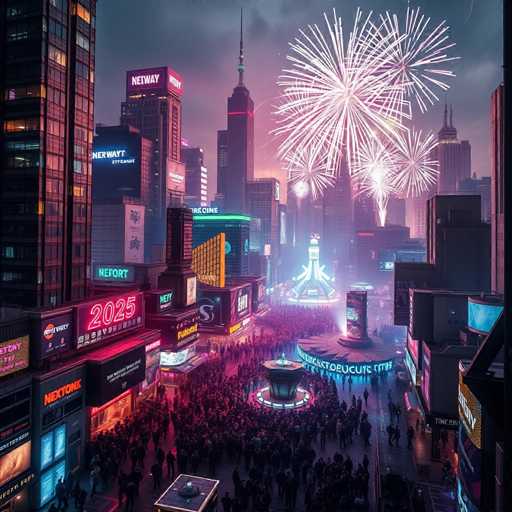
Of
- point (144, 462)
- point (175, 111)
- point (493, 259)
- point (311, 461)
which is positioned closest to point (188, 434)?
point (144, 462)

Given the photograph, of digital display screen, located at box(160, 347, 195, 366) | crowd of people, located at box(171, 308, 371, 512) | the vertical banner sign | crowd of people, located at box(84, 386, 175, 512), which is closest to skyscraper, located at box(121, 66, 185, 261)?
the vertical banner sign

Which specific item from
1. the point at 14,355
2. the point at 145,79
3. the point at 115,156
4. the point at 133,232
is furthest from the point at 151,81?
the point at 14,355

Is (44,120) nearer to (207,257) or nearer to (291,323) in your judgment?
(207,257)

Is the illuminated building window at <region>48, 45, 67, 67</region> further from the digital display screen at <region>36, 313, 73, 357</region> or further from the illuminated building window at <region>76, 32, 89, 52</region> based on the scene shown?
the digital display screen at <region>36, 313, 73, 357</region>

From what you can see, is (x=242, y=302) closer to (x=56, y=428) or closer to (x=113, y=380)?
(x=113, y=380)

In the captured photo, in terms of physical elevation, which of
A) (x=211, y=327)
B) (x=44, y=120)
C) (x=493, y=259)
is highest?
(x=44, y=120)
